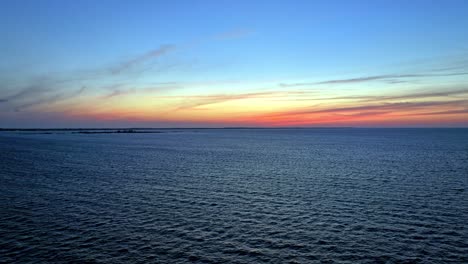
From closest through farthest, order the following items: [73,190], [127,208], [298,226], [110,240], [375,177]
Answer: [110,240] → [298,226] → [127,208] → [73,190] → [375,177]

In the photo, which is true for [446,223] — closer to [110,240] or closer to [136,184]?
[110,240]

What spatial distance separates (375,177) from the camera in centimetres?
5756

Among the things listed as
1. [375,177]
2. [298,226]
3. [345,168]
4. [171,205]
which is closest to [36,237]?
[171,205]

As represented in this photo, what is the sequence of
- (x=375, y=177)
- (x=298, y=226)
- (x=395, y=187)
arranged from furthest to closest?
(x=375, y=177) → (x=395, y=187) → (x=298, y=226)

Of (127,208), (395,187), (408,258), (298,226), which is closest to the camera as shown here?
(408,258)

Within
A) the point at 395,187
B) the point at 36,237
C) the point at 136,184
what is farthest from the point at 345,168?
the point at 36,237

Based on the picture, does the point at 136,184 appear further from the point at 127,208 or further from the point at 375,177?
the point at 375,177

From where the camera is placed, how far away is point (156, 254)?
79.1 feet

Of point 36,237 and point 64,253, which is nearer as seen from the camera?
point 64,253

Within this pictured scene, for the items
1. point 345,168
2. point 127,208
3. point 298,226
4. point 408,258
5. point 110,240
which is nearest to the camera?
point 408,258

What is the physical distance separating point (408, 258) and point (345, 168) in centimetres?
4710

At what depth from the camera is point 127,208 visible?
119 ft

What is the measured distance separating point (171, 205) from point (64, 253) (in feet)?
48.1

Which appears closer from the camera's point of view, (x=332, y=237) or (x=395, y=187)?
(x=332, y=237)
